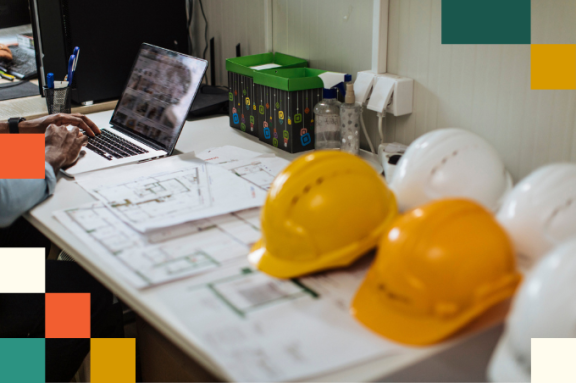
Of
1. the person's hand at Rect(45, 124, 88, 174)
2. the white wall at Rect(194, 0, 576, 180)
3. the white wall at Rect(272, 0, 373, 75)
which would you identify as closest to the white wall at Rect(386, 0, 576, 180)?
the white wall at Rect(194, 0, 576, 180)

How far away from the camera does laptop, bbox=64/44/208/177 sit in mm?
1458

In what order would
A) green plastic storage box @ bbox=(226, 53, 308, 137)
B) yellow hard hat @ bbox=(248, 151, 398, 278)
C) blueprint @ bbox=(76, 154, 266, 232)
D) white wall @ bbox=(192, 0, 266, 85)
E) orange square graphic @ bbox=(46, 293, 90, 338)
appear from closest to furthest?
1. yellow hard hat @ bbox=(248, 151, 398, 278)
2. blueprint @ bbox=(76, 154, 266, 232)
3. orange square graphic @ bbox=(46, 293, 90, 338)
4. green plastic storage box @ bbox=(226, 53, 308, 137)
5. white wall @ bbox=(192, 0, 266, 85)

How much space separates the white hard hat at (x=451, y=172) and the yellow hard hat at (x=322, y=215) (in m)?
0.09

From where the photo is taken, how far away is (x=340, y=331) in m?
0.73

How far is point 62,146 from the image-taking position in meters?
1.39

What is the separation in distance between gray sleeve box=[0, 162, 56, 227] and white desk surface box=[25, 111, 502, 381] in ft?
0.06

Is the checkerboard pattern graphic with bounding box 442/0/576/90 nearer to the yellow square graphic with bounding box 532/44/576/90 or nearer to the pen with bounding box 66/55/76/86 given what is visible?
the yellow square graphic with bounding box 532/44/576/90

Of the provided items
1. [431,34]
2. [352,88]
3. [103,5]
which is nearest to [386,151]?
[352,88]

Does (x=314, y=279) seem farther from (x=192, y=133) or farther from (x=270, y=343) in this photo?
(x=192, y=133)

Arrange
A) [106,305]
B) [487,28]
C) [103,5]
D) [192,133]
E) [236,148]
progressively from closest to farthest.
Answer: [487,28] < [106,305] < [236,148] < [192,133] < [103,5]

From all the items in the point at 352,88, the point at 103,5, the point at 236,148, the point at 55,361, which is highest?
the point at 103,5

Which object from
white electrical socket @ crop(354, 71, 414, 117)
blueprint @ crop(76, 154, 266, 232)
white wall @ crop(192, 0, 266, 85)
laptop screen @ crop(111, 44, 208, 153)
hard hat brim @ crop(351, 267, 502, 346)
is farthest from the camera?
white wall @ crop(192, 0, 266, 85)

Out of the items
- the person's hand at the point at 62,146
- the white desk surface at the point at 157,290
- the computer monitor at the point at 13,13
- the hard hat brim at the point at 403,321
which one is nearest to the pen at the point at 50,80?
the person's hand at the point at 62,146

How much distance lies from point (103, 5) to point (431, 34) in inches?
45.7
